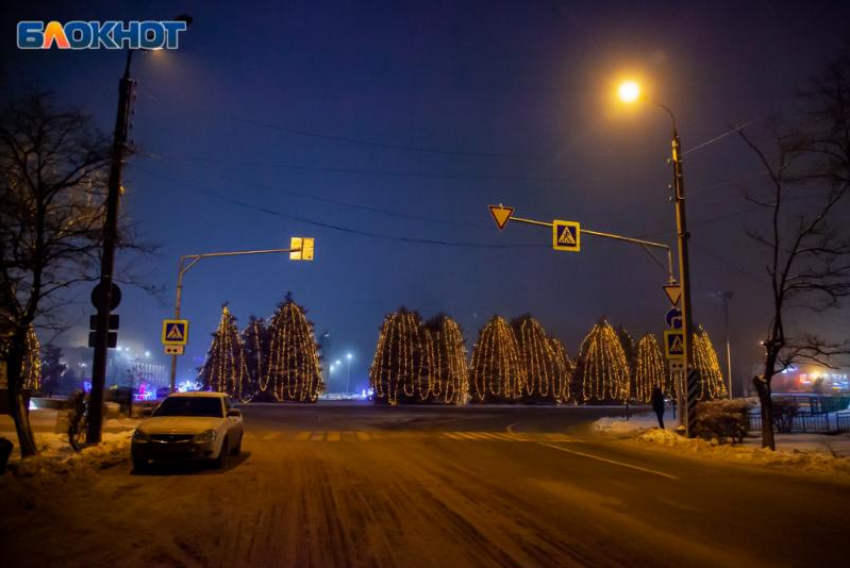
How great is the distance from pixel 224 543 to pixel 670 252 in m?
22.2

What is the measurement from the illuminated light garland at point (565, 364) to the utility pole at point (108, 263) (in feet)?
181

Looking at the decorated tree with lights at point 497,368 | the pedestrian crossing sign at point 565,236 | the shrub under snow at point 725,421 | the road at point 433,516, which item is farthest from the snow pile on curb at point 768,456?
the decorated tree with lights at point 497,368

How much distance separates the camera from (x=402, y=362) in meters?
62.7

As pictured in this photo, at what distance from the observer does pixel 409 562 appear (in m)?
6.97

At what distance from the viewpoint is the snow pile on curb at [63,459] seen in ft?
39.5

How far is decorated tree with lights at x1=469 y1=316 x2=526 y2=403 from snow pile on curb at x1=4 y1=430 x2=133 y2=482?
48011 mm

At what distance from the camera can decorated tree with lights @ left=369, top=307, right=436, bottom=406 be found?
62.6 m

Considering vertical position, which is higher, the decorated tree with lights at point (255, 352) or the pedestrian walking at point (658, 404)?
the decorated tree with lights at point (255, 352)

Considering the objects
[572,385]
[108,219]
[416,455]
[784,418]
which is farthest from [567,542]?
[572,385]

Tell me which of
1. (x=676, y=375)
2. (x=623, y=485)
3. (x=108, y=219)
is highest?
(x=108, y=219)

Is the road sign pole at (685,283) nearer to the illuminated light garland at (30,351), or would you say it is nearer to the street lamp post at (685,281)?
the street lamp post at (685,281)

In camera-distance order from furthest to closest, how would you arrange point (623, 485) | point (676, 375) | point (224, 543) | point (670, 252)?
point (670, 252) < point (676, 375) < point (623, 485) < point (224, 543)

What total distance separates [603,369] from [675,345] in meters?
47.4

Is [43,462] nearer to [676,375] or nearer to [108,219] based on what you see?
[108,219]
